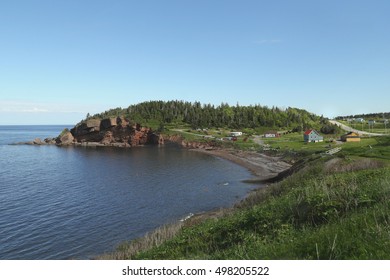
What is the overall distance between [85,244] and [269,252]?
2485cm

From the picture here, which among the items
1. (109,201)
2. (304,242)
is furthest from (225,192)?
(304,242)

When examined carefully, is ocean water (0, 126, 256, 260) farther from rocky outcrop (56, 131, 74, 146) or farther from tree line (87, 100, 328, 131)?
tree line (87, 100, 328, 131)

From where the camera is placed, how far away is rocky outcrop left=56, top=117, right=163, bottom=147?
478 ft

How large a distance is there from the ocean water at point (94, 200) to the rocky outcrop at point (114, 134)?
62.5 metres

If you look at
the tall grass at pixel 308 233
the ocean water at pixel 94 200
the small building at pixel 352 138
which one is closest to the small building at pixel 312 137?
the small building at pixel 352 138

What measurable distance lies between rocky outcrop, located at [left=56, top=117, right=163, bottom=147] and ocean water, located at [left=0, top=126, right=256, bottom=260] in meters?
62.5

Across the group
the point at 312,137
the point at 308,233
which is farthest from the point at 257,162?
the point at 308,233

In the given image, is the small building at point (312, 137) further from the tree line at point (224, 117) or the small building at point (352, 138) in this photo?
the tree line at point (224, 117)

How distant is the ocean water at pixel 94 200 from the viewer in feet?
96.6

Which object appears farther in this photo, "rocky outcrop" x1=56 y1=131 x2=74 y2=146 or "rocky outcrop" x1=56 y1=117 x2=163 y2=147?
"rocky outcrop" x1=56 y1=131 x2=74 y2=146

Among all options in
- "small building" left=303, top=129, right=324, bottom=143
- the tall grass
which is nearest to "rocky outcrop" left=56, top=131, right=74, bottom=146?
"small building" left=303, top=129, right=324, bottom=143

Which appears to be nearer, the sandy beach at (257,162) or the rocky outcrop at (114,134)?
the sandy beach at (257,162)

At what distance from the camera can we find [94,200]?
150 ft

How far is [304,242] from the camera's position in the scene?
8.58m
